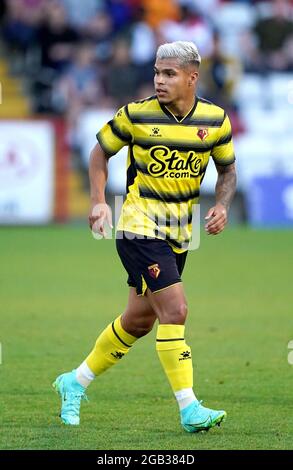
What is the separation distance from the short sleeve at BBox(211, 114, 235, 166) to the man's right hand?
0.86 m

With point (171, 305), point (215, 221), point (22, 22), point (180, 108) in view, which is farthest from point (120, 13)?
point (171, 305)

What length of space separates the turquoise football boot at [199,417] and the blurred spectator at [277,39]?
18.4 m

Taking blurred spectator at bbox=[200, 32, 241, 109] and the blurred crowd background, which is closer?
the blurred crowd background

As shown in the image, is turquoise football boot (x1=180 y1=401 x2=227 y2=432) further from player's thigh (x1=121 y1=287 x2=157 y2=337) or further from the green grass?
player's thigh (x1=121 y1=287 x2=157 y2=337)

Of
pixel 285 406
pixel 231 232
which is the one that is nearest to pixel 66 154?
pixel 231 232

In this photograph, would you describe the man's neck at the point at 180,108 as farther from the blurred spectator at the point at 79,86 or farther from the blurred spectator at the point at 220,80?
the blurred spectator at the point at 220,80

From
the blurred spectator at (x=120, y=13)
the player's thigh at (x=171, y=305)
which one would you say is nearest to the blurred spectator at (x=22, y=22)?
the blurred spectator at (x=120, y=13)

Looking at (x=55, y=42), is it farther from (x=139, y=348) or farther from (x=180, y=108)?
(x=180, y=108)

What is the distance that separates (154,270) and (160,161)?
672mm

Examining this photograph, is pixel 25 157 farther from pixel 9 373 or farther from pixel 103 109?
pixel 9 373

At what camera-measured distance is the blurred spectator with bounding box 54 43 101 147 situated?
2261cm

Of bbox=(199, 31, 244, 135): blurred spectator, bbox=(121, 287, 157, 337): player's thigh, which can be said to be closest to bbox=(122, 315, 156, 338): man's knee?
bbox=(121, 287, 157, 337): player's thigh

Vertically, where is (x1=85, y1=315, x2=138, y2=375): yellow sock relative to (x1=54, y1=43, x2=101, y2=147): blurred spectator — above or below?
above

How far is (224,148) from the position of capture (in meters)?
7.45
